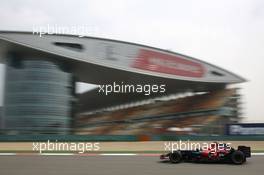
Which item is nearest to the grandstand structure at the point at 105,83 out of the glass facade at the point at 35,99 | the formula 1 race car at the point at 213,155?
the glass facade at the point at 35,99

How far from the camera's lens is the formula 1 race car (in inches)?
467

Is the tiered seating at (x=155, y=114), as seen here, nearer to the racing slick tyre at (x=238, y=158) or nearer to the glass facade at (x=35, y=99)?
the glass facade at (x=35, y=99)

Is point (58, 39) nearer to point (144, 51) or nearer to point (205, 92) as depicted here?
point (144, 51)

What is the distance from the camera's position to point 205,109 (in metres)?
56.7

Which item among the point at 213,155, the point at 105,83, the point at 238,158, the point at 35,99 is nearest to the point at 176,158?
the point at 213,155

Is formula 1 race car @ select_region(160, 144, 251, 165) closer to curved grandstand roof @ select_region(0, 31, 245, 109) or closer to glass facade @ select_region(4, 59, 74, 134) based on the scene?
glass facade @ select_region(4, 59, 74, 134)

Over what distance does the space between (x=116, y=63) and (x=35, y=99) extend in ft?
44.9

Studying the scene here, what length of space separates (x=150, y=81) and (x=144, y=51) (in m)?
5.33

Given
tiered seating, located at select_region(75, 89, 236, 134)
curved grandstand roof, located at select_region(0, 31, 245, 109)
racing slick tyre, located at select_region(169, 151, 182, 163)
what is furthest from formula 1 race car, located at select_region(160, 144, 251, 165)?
curved grandstand roof, located at select_region(0, 31, 245, 109)

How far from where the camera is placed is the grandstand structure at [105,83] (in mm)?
47438

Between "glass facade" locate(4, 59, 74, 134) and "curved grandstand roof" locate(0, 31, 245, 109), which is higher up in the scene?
"curved grandstand roof" locate(0, 31, 245, 109)

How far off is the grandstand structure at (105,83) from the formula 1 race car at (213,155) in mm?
35338

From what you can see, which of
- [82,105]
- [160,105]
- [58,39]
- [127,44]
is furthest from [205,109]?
[58,39]

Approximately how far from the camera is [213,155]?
476 inches
